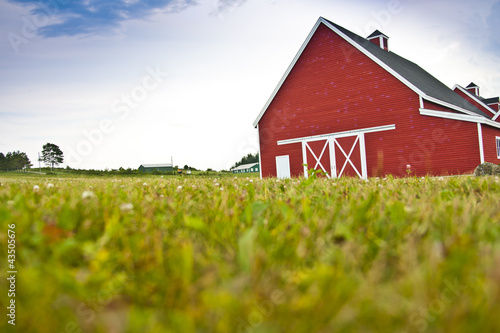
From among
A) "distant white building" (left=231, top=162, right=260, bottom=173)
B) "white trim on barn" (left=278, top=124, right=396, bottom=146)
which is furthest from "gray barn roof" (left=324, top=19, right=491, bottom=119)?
"distant white building" (left=231, top=162, right=260, bottom=173)

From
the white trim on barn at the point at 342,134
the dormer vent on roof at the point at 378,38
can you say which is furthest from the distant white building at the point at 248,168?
the white trim on barn at the point at 342,134

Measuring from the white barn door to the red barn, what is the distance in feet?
0.18

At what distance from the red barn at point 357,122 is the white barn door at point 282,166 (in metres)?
0.06

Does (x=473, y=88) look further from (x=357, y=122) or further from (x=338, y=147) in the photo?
(x=338, y=147)

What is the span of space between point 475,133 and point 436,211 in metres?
16.0

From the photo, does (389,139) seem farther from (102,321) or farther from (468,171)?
(102,321)

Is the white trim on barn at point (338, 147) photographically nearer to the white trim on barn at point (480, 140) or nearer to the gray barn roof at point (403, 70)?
the gray barn roof at point (403, 70)

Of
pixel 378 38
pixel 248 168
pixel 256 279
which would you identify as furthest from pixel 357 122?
pixel 248 168

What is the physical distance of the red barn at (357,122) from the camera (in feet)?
51.6

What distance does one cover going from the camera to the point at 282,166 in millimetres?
20188

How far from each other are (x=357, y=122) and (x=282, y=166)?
15.6ft


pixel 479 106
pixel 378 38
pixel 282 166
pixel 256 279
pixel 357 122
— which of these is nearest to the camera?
pixel 256 279

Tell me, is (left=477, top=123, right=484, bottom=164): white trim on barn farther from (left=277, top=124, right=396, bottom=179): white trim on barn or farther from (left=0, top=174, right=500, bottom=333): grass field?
(left=0, top=174, right=500, bottom=333): grass field

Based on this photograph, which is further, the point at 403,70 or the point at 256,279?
the point at 403,70
